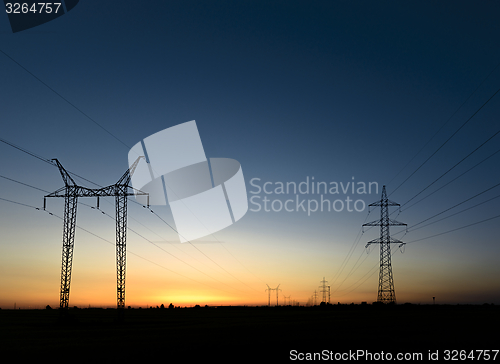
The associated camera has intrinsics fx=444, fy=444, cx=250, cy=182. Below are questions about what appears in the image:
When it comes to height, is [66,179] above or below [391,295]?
above

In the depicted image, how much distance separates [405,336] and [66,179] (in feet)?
171

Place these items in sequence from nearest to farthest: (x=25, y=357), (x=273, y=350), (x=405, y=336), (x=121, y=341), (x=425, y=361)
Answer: (x=425, y=361) → (x=25, y=357) → (x=273, y=350) → (x=121, y=341) → (x=405, y=336)

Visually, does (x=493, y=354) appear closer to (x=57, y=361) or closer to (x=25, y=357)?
(x=57, y=361)

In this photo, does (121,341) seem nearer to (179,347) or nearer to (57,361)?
(179,347)

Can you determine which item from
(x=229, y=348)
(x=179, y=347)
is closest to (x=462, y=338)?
(x=229, y=348)

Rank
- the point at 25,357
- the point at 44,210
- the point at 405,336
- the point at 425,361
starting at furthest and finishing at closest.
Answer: the point at 44,210 < the point at 405,336 < the point at 25,357 < the point at 425,361

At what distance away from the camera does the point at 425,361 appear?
27719 millimetres

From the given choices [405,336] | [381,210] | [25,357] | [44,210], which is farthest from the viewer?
[381,210]

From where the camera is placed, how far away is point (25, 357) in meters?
29.7

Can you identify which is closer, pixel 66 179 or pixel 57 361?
pixel 57 361

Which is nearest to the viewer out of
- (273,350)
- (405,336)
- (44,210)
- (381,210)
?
(273,350)

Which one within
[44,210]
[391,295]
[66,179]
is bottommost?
[391,295]

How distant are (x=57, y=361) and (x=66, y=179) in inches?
1755

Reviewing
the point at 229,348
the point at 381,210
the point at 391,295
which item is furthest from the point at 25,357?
the point at 391,295
